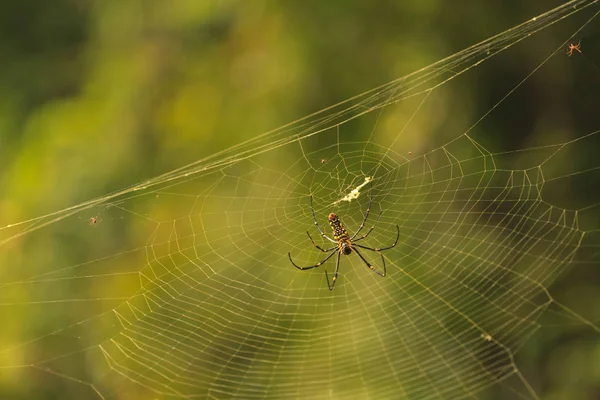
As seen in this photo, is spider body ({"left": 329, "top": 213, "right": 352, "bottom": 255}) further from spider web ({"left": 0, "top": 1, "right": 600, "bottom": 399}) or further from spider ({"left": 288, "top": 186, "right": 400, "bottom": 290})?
spider web ({"left": 0, "top": 1, "right": 600, "bottom": 399})

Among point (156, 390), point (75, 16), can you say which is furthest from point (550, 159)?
point (75, 16)

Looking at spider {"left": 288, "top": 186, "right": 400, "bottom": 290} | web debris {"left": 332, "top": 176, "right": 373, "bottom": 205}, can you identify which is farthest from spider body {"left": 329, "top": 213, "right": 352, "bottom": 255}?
web debris {"left": 332, "top": 176, "right": 373, "bottom": 205}

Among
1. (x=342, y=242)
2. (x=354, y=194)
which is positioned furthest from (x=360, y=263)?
(x=354, y=194)

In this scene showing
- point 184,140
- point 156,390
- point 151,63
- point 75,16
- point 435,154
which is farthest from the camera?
point 75,16

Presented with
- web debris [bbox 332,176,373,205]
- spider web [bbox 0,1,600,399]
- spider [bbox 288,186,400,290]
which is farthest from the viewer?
spider web [bbox 0,1,600,399]

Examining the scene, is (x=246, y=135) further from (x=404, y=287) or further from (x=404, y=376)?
(x=404, y=376)

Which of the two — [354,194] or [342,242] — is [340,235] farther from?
[354,194]

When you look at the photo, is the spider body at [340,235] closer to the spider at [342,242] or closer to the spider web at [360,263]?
the spider at [342,242]

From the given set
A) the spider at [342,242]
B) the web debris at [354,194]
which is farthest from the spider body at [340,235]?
the web debris at [354,194]
